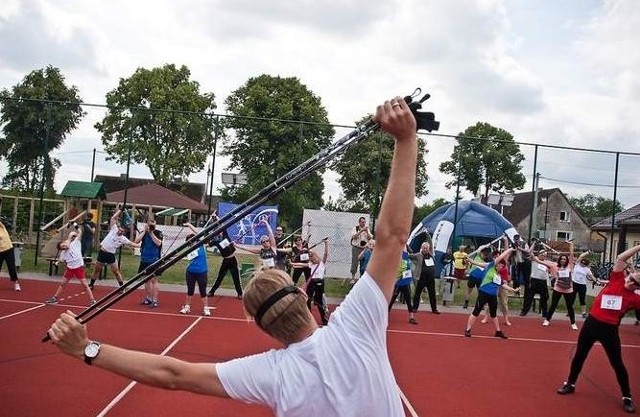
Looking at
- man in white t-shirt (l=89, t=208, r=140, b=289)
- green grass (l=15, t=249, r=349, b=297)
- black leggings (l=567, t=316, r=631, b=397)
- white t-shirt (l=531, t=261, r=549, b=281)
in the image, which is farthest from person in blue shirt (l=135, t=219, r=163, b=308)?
white t-shirt (l=531, t=261, r=549, b=281)

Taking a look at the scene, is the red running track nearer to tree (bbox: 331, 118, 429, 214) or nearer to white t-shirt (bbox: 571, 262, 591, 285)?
white t-shirt (bbox: 571, 262, 591, 285)

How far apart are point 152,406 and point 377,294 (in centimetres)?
→ 507

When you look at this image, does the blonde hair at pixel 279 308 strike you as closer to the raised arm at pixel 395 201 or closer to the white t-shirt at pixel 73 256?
the raised arm at pixel 395 201

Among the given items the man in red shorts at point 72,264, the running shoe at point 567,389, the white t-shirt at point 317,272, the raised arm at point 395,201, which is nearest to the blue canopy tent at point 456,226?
the white t-shirt at point 317,272

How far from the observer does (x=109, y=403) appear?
6.07m

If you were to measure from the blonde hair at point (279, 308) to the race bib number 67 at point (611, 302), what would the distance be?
6.41 metres

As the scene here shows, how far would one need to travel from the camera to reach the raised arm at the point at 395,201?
183 centimetres

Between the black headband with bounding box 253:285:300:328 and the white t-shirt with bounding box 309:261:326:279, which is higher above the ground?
the black headband with bounding box 253:285:300:328

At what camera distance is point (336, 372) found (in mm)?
1766

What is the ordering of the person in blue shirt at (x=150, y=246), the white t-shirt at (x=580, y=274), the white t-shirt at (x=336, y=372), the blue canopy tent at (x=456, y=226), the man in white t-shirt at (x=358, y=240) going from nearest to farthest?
the white t-shirt at (x=336, y=372) < the person in blue shirt at (x=150, y=246) < the white t-shirt at (x=580, y=274) < the man in white t-shirt at (x=358, y=240) < the blue canopy tent at (x=456, y=226)

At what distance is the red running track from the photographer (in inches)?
245

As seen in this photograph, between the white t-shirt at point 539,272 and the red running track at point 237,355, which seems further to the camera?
the white t-shirt at point 539,272

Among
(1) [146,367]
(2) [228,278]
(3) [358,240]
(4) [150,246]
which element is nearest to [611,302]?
(1) [146,367]

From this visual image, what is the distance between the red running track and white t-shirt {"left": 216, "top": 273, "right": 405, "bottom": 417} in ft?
15.0
